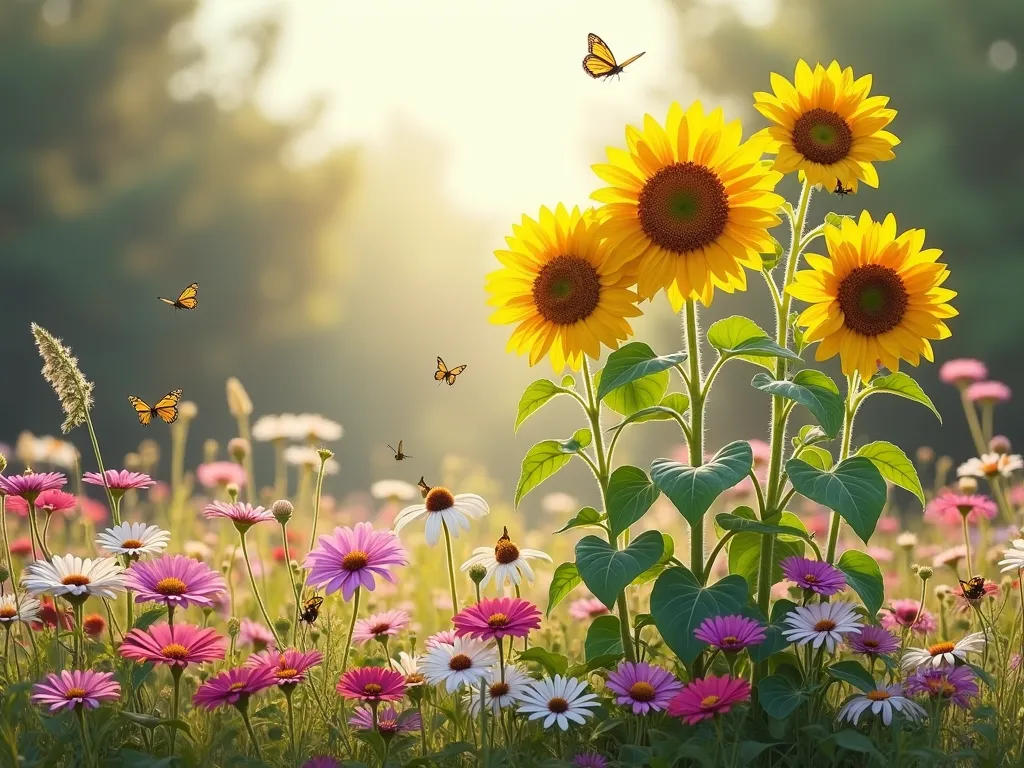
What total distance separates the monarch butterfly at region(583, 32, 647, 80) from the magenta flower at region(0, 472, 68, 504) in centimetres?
208

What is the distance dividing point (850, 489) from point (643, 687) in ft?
2.53

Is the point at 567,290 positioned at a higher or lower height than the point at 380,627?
higher

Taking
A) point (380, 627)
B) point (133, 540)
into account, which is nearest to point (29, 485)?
point (133, 540)

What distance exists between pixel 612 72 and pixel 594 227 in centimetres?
63

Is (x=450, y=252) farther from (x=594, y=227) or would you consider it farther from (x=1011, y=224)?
(x=594, y=227)

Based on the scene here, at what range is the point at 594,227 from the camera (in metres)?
2.92

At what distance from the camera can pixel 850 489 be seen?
2.71 m

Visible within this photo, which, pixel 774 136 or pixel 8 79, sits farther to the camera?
pixel 8 79

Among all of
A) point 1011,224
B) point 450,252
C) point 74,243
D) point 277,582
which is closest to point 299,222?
point 74,243

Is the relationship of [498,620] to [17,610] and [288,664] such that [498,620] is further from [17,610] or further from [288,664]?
[17,610]

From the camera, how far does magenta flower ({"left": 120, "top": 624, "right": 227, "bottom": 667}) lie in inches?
101

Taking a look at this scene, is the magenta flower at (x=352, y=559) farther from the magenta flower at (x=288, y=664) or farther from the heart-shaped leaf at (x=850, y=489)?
the heart-shaped leaf at (x=850, y=489)

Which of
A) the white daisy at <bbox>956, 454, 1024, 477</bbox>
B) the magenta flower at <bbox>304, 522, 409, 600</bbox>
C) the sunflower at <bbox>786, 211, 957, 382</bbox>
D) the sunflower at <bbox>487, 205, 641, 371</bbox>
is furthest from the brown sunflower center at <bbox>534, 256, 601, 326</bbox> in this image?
the white daisy at <bbox>956, 454, 1024, 477</bbox>

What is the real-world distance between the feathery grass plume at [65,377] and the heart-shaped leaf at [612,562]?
1540 millimetres
